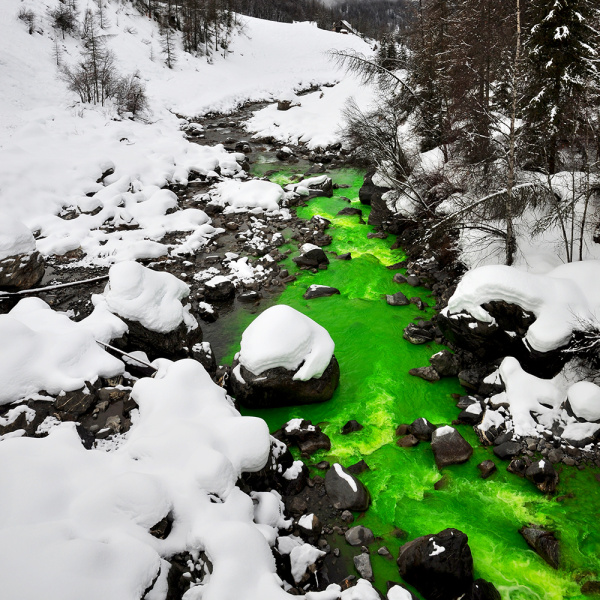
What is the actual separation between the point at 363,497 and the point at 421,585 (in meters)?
1.64

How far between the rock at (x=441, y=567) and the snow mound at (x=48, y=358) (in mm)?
6433

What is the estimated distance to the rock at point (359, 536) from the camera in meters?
6.90

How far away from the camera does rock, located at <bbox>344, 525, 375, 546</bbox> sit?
6.90 meters

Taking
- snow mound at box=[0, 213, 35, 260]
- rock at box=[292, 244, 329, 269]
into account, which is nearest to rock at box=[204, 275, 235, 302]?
rock at box=[292, 244, 329, 269]

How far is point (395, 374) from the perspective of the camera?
34.7 ft

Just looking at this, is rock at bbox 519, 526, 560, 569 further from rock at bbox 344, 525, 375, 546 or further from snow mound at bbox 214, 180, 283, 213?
snow mound at bbox 214, 180, 283, 213

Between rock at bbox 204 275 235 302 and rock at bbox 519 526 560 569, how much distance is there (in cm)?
986

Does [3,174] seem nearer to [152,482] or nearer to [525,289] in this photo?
[152,482]

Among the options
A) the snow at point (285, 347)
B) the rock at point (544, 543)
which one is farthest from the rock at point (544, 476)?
the snow at point (285, 347)

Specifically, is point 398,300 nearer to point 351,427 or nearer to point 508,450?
point 351,427

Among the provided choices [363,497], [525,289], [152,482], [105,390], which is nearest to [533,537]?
[363,497]

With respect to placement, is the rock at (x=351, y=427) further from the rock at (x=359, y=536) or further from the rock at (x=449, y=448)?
Result: the rock at (x=359, y=536)

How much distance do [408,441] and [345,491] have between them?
1847 mm

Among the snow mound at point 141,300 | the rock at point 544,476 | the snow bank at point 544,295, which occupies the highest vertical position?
the snow bank at point 544,295
